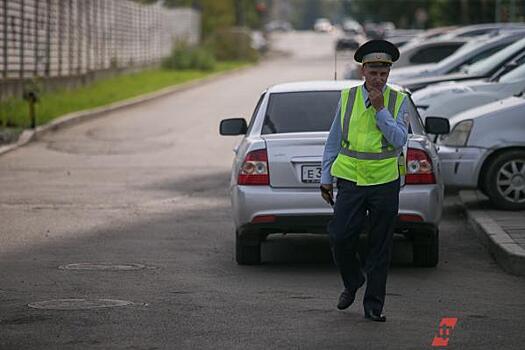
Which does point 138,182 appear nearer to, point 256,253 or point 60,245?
point 60,245

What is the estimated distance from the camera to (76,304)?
9.40 meters

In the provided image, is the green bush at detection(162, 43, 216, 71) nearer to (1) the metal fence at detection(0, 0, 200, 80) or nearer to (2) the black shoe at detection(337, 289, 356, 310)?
(1) the metal fence at detection(0, 0, 200, 80)

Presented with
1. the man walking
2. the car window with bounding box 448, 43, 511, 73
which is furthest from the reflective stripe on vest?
the car window with bounding box 448, 43, 511, 73

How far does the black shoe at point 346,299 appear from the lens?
8.97 metres

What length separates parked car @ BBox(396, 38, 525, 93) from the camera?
64.1 feet

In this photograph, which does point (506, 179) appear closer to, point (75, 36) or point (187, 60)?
point (75, 36)

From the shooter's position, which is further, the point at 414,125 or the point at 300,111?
the point at 300,111

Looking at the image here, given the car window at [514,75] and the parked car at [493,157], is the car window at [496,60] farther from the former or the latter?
the parked car at [493,157]

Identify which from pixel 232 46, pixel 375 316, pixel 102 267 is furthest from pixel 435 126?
pixel 232 46

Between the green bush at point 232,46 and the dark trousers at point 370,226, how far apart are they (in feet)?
218

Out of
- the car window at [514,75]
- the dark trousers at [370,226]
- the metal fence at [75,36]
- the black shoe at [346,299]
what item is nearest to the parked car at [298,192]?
the black shoe at [346,299]

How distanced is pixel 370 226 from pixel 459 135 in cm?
602

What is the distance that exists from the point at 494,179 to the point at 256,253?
384cm

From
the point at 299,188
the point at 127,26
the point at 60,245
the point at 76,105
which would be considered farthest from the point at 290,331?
the point at 127,26
